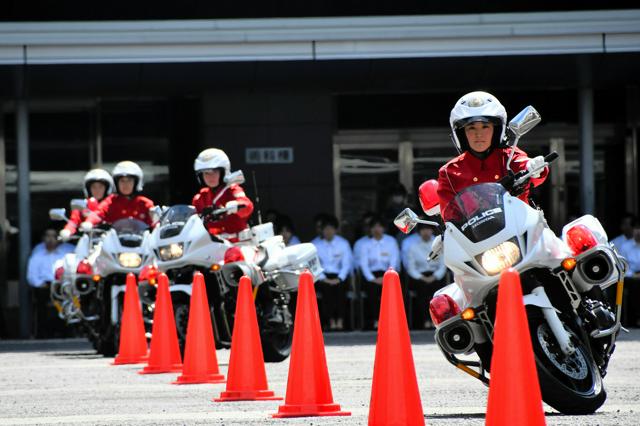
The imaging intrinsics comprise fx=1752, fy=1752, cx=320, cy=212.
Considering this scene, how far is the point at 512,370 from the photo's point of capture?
6.87m

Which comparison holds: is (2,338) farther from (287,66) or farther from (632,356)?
(632,356)

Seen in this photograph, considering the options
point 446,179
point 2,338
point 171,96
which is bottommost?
point 2,338

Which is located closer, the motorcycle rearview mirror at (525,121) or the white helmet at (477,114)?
the motorcycle rearview mirror at (525,121)

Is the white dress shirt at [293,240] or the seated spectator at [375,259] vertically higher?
the white dress shirt at [293,240]

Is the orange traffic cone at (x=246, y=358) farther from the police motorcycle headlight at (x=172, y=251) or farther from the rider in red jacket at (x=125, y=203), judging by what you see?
the rider in red jacket at (x=125, y=203)

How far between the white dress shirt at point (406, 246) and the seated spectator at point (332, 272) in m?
0.74

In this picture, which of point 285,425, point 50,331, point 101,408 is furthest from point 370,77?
point 285,425

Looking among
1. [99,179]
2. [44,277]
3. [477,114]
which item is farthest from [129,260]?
[477,114]

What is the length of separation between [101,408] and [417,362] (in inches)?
198

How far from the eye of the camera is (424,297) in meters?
24.3

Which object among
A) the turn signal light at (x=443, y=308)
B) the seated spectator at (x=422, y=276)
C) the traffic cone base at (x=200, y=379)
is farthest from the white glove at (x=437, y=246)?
the seated spectator at (x=422, y=276)

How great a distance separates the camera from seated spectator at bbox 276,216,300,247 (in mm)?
24484

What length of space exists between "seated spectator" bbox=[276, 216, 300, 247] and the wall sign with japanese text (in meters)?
1.28

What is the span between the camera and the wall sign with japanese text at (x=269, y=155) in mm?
25828
